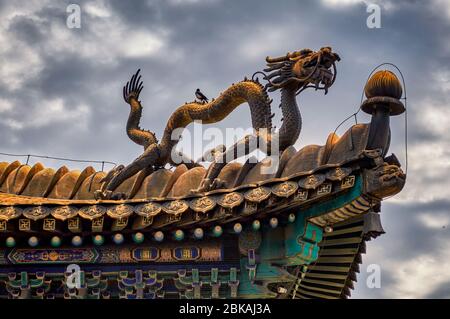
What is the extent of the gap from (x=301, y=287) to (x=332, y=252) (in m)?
Result: 1.06

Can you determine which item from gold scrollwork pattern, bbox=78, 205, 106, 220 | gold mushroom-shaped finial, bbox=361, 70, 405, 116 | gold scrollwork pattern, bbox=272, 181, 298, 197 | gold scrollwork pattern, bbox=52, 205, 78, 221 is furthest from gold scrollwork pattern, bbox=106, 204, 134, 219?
gold mushroom-shaped finial, bbox=361, 70, 405, 116

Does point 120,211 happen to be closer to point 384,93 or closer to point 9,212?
point 9,212

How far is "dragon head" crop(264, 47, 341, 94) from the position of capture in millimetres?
14305

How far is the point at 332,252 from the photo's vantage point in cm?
1507

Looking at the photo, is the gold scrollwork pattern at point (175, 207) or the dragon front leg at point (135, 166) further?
the dragon front leg at point (135, 166)

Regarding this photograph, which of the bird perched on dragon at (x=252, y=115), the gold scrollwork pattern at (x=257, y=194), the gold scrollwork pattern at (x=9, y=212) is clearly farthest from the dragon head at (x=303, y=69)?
the gold scrollwork pattern at (x=9, y=212)

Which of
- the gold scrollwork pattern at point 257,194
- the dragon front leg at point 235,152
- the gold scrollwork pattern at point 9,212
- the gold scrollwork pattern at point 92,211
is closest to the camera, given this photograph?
the gold scrollwork pattern at point 257,194

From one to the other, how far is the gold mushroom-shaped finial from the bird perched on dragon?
1.19 meters

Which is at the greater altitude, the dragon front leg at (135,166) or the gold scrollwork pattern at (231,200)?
the dragon front leg at (135,166)

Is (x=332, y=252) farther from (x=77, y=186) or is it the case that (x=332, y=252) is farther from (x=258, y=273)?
(x=77, y=186)

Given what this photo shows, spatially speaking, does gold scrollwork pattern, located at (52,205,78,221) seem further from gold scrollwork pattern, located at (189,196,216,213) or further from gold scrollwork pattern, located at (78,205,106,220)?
gold scrollwork pattern, located at (189,196,216,213)

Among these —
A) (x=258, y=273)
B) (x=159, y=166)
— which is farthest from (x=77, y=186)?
(x=258, y=273)

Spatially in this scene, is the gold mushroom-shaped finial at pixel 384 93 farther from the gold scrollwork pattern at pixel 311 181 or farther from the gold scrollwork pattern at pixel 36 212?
the gold scrollwork pattern at pixel 36 212

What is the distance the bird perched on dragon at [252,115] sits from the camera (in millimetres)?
14352
